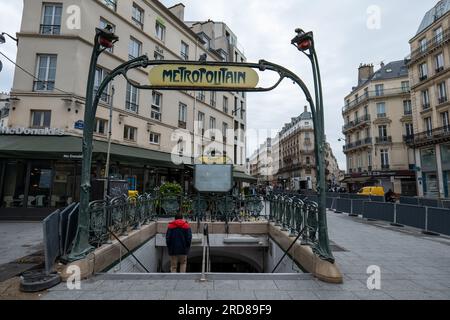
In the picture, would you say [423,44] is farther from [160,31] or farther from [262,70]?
[262,70]

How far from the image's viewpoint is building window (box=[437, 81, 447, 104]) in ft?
81.6

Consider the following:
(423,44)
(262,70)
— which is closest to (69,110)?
(262,70)

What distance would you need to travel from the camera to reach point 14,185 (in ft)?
39.5

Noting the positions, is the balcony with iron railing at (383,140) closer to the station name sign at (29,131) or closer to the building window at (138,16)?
the building window at (138,16)

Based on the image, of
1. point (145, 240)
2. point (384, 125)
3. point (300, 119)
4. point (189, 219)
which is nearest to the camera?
point (145, 240)

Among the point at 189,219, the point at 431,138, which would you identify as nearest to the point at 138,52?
the point at 189,219

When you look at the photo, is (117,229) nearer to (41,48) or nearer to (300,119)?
(41,48)

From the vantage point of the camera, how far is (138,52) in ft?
58.5

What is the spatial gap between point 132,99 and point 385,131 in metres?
34.7

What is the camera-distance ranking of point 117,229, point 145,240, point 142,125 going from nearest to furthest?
1. point 117,229
2. point 145,240
3. point 142,125

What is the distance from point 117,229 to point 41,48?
12.0 metres

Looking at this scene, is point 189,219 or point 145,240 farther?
point 189,219

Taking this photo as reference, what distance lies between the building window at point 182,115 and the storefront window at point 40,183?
10807 millimetres

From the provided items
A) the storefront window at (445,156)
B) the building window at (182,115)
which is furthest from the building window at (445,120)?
the building window at (182,115)
